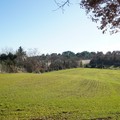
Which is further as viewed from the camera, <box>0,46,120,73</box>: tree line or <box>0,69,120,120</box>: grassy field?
<box>0,46,120,73</box>: tree line

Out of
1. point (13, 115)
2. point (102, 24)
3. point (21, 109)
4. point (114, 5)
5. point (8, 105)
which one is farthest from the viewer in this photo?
point (8, 105)

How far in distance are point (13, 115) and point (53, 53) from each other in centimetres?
16879

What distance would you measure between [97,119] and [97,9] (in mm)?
6588

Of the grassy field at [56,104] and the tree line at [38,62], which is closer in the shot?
the grassy field at [56,104]

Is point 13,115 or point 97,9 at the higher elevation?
point 97,9

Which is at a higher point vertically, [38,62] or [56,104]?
[38,62]

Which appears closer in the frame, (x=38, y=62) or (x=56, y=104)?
(x=56, y=104)

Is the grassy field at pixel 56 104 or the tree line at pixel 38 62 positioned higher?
the tree line at pixel 38 62

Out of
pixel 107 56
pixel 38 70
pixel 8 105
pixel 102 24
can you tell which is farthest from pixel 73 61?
pixel 102 24

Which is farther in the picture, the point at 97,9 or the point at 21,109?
the point at 21,109

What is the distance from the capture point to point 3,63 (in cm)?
9512

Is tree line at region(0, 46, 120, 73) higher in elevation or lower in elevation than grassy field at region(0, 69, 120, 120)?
higher

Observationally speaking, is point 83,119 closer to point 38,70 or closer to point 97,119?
point 97,119

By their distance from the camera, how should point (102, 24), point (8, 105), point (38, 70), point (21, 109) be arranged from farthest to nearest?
1. point (38, 70)
2. point (8, 105)
3. point (21, 109)
4. point (102, 24)
